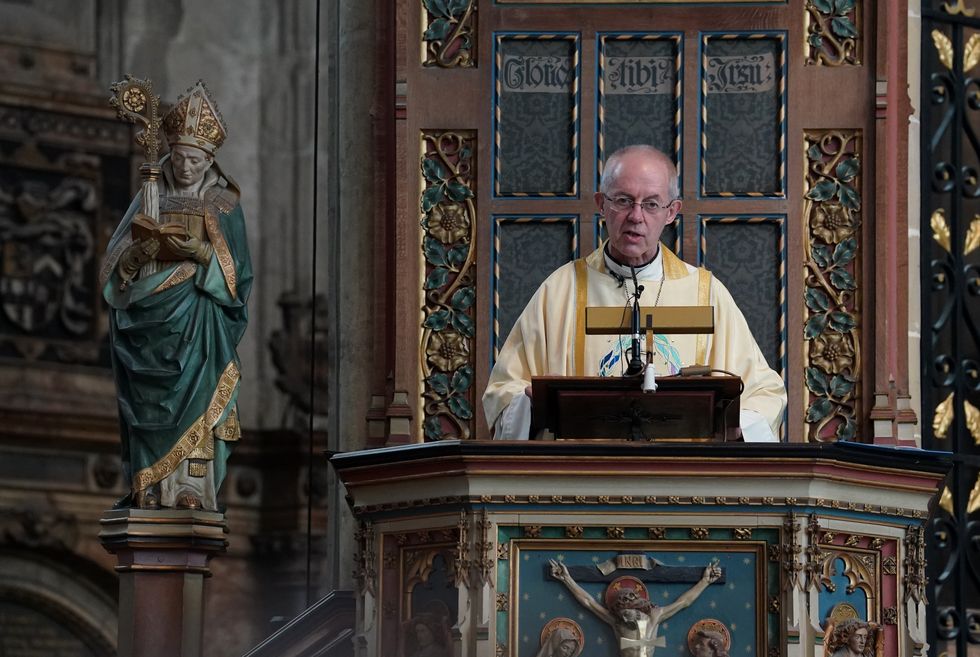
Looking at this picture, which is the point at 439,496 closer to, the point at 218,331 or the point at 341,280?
the point at 218,331

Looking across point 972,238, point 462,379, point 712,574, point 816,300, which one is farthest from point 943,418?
point 712,574

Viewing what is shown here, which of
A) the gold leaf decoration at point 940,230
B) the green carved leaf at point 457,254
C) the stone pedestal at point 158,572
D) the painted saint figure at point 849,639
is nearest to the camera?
the painted saint figure at point 849,639

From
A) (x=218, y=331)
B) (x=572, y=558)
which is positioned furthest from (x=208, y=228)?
(x=572, y=558)

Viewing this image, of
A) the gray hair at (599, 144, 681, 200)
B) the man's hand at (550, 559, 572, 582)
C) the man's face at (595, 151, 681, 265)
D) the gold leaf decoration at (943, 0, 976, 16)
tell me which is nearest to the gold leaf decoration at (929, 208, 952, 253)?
the gold leaf decoration at (943, 0, 976, 16)

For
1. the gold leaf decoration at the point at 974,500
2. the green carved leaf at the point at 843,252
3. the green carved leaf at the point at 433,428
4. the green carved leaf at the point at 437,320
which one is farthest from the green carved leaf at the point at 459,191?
the gold leaf decoration at the point at 974,500

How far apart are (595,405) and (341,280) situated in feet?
14.2

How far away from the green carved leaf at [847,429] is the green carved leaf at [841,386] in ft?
0.38

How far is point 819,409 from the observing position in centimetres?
1064

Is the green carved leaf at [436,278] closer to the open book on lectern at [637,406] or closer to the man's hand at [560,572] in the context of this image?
the open book on lectern at [637,406]

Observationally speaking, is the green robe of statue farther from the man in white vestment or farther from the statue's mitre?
the man in white vestment

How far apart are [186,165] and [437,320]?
144cm

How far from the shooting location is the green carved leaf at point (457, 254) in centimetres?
1082

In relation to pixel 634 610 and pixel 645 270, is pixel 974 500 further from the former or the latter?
pixel 634 610

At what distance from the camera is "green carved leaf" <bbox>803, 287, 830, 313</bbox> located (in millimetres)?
10727
